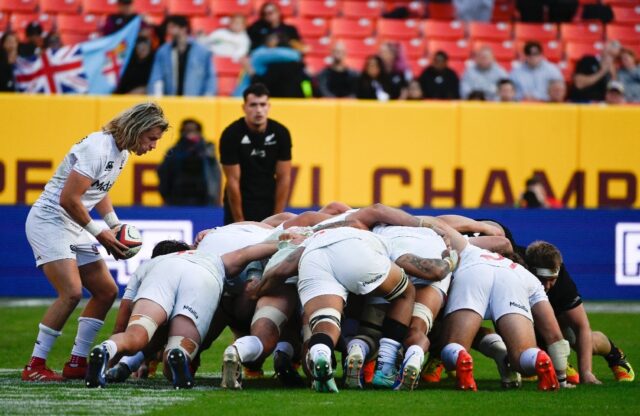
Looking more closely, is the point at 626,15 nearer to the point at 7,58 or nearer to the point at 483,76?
the point at 483,76

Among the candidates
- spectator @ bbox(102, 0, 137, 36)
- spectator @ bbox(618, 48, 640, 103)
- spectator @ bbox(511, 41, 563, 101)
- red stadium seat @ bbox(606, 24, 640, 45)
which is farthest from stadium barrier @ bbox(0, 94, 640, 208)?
red stadium seat @ bbox(606, 24, 640, 45)

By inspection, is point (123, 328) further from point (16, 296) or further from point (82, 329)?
point (16, 296)

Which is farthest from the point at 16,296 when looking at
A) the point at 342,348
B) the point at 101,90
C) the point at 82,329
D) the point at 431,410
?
the point at 431,410

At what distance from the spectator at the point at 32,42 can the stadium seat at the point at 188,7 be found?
265 centimetres

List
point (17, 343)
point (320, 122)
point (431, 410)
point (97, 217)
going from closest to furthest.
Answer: point (431, 410) → point (17, 343) → point (97, 217) → point (320, 122)

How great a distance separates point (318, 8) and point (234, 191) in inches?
334

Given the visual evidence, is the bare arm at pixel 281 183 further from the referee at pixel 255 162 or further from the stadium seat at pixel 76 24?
the stadium seat at pixel 76 24

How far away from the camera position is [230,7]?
66.5 ft

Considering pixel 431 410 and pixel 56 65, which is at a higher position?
pixel 56 65

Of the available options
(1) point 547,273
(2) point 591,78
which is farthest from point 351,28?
→ (1) point 547,273

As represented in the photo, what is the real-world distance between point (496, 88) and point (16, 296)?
7188 mm

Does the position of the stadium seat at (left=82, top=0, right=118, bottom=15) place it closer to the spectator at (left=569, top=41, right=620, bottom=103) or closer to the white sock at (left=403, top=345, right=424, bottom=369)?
the spectator at (left=569, top=41, right=620, bottom=103)

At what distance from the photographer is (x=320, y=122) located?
686 inches

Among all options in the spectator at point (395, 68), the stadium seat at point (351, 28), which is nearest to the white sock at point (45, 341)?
the spectator at point (395, 68)
